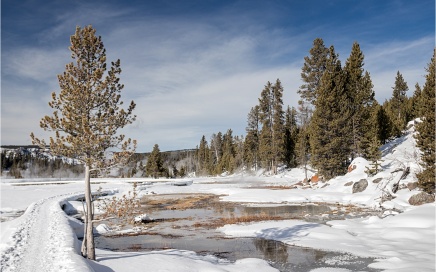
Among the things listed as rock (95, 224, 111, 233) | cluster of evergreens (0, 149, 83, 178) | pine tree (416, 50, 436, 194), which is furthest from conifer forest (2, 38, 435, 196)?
cluster of evergreens (0, 149, 83, 178)

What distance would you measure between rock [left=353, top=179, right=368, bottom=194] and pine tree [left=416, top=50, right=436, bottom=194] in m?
10.4

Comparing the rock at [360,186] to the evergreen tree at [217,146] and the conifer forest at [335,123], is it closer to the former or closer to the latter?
the conifer forest at [335,123]

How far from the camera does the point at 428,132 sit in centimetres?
2150

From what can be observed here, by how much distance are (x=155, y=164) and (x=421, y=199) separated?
6922 cm

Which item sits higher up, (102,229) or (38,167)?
(38,167)

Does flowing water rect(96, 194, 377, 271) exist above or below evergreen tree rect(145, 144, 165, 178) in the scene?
below

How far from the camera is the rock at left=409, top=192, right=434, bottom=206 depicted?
71.8 ft

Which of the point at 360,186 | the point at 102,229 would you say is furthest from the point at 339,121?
the point at 102,229

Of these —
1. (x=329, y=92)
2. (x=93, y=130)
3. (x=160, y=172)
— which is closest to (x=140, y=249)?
(x=93, y=130)

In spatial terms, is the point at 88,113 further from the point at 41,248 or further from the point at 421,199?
the point at 421,199

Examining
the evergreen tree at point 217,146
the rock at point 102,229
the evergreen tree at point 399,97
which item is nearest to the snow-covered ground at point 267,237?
the rock at point 102,229

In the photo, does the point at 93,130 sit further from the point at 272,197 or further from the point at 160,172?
the point at 160,172

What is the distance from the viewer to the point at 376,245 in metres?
14.6

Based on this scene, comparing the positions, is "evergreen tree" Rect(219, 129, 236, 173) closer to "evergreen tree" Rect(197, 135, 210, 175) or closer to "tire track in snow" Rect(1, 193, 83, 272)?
"evergreen tree" Rect(197, 135, 210, 175)
